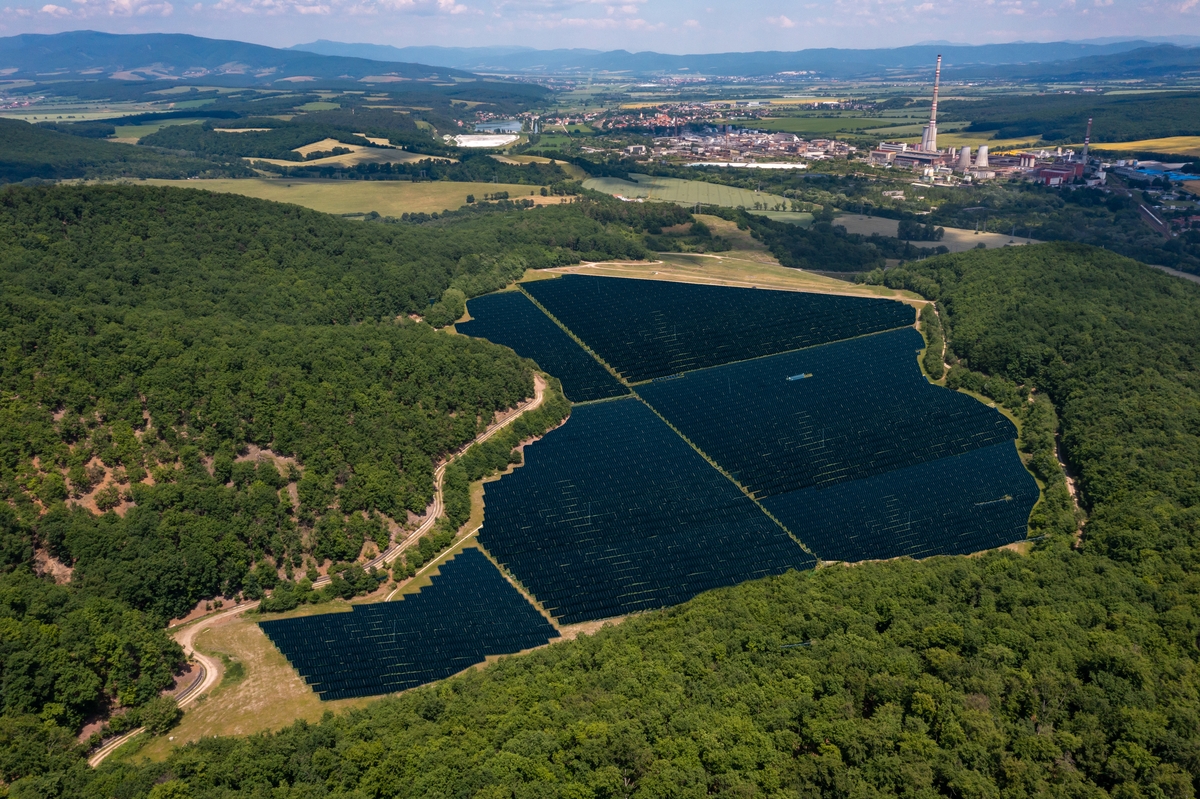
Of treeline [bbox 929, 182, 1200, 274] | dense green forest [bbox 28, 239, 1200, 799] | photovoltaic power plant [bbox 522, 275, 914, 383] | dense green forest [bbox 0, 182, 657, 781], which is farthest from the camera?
treeline [bbox 929, 182, 1200, 274]

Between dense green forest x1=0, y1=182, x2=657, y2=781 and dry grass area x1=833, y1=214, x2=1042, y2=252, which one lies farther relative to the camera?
dry grass area x1=833, y1=214, x2=1042, y2=252

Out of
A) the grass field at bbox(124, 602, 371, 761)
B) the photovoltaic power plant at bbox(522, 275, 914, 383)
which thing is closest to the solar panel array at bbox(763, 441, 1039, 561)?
the photovoltaic power plant at bbox(522, 275, 914, 383)

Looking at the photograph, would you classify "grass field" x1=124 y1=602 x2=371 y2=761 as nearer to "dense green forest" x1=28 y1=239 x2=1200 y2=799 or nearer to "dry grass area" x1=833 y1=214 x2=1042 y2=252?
"dense green forest" x1=28 y1=239 x2=1200 y2=799

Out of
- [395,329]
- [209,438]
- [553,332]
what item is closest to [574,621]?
[209,438]

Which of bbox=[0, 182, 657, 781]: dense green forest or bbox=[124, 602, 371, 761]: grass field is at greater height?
bbox=[0, 182, 657, 781]: dense green forest

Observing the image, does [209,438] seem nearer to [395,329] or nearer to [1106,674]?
[395,329]

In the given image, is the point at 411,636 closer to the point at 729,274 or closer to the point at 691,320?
the point at 691,320

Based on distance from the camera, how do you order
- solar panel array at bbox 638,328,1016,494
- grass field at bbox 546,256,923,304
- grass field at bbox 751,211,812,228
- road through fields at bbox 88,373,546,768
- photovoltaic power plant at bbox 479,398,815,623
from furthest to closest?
1. grass field at bbox 751,211,812,228
2. grass field at bbox 546,256,923,304
3. solar panel array at bbox 638,328,1016,494
4. photovoltaic power plant at bbox 479,398,815,623
5. road through fields at bbox 88,373,546,768
